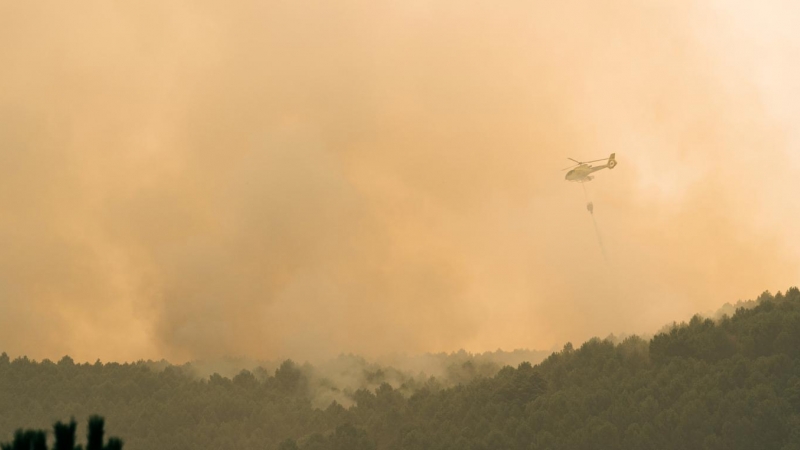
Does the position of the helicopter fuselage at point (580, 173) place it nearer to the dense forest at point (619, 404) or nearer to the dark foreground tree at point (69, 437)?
Result: the dense forest at point (619, 404)

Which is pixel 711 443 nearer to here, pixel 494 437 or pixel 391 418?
pixel 494 437

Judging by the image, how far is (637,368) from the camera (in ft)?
532

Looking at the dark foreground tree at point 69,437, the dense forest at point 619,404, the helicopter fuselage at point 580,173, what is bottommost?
the dark foreground tree at point 69,437

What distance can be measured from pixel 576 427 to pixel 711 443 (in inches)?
806

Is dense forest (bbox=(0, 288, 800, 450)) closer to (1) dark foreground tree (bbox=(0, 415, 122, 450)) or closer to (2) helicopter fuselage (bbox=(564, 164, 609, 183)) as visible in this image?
(2) helicopter fuselage (bbox=(564, 164, 609, 183))

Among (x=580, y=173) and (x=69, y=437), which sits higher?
(x=580, y=173)

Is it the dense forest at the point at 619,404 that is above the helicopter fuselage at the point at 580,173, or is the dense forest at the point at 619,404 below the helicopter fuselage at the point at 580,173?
below

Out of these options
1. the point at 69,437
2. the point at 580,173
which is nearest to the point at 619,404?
the point at 580,173

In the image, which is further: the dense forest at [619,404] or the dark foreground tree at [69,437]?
the dense forest at [619,404]

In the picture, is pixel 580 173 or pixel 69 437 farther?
pixel 580 173

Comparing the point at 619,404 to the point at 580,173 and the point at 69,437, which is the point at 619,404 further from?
the point at 69,437

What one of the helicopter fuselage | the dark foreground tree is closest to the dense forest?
the helicopter fuselage

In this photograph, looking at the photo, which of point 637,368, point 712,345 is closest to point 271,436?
point 637,368

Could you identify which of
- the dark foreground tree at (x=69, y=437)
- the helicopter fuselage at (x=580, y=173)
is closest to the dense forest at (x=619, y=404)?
the helicopter fuselage at (x=580, y=173)
